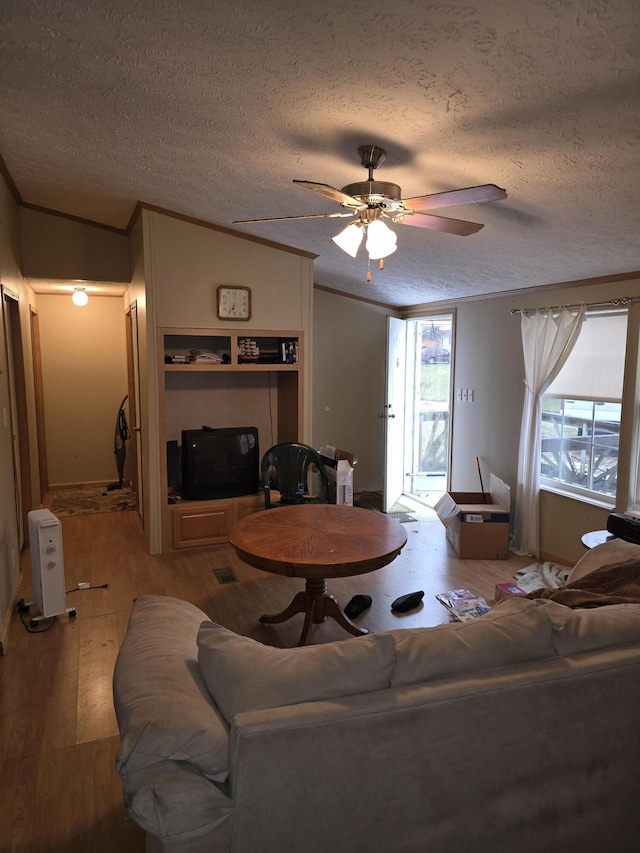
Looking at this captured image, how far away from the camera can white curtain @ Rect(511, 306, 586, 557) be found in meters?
4.33

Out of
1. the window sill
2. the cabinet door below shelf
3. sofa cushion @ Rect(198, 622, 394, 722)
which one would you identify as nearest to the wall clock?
the cabinet door below shelf

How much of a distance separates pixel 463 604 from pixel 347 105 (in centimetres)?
284

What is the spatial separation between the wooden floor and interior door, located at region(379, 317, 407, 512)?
0.70 m

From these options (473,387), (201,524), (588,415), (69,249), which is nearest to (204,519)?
(201,524)

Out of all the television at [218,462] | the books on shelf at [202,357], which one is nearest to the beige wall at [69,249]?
the books on shelf at [202,357]

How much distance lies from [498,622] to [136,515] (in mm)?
4696

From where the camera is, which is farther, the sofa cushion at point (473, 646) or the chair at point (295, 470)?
the chair at point (295, 470)

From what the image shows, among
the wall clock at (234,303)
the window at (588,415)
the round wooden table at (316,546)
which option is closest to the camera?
the round wooden table at (316,546)

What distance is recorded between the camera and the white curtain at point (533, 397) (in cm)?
433

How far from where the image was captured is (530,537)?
4594 mm

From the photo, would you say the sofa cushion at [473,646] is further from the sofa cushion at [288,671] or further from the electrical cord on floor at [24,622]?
the electrical cord on floor at [24,622]

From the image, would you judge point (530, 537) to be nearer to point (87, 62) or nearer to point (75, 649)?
point (75, 649)

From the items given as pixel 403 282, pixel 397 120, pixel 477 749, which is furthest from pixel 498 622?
pixel 403 282

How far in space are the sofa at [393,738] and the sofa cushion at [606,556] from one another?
2.32 ft
